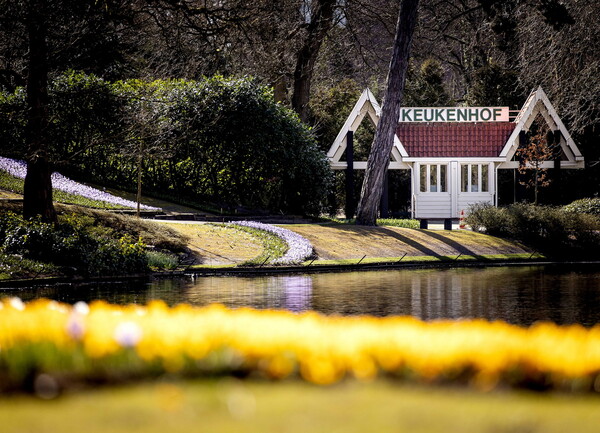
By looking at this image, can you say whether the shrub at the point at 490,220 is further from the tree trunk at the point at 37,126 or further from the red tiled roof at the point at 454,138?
the tree trunk at the point at 37,126

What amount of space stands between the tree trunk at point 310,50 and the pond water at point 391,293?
1731 cm

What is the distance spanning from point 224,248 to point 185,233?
1476 mm

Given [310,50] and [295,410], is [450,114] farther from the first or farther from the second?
[295,410]

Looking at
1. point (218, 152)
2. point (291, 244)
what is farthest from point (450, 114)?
point (291, 244)

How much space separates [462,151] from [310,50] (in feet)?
30.2

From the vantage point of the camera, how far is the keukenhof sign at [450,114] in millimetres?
41906

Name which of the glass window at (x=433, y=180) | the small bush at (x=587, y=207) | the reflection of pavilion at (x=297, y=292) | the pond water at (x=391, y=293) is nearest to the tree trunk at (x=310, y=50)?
the glass window at (x=433, y=180)

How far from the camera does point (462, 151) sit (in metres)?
42.2

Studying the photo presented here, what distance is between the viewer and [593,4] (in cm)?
2769

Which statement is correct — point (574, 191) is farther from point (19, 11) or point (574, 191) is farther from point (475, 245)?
point (19, 11)

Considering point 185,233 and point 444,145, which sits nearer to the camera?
point 185,233

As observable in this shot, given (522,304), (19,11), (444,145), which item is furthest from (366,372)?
(444,145)

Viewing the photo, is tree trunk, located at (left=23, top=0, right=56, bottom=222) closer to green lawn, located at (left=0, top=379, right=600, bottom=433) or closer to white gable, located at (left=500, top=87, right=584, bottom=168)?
green lawn, located at (left=0, top=379, right=600, bottom=433)

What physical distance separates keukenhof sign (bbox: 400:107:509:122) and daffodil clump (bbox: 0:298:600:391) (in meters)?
36.2
